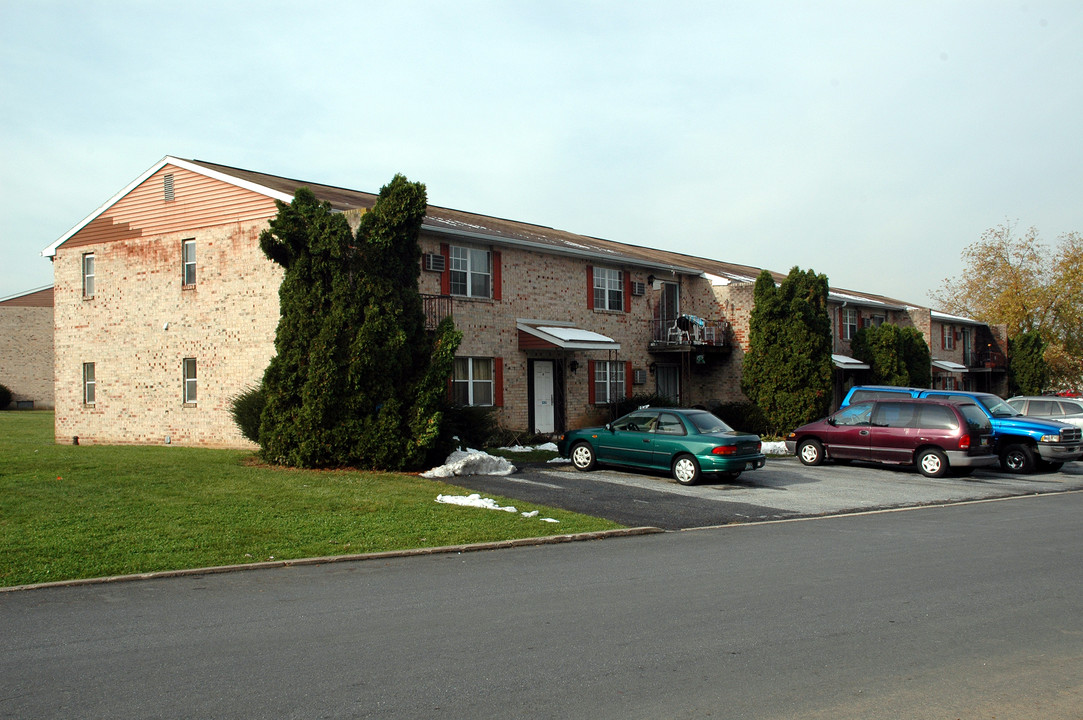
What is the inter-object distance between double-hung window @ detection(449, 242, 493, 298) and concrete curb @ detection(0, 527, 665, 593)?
12.4 m

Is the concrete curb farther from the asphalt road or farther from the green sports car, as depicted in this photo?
the green sports car

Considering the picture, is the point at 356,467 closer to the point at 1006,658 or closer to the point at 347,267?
the point at 347,267

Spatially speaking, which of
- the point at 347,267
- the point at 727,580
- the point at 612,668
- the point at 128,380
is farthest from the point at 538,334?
the point at 612,668

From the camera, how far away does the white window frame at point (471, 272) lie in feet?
75.7

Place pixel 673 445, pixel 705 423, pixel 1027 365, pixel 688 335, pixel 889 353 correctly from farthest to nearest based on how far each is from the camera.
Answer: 1. pixel 1027 365
2. pixel 889 353
3. pixel 688 335
4. pixel 705 423
5. pixel 673 445

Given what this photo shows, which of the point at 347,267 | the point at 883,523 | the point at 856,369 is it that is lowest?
the point at 883,523

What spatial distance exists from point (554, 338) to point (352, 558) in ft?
46.4

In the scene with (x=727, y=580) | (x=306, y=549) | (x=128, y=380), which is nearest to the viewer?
(x=727, y=580)

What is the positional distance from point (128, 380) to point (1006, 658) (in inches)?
903

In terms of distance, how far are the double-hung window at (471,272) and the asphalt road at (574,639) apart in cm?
1370

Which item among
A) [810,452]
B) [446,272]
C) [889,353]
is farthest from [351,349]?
[889,353]

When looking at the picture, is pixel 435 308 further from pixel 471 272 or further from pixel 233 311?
pixel 233 311

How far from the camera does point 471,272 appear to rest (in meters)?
23.5

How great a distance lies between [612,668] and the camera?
5746mm
